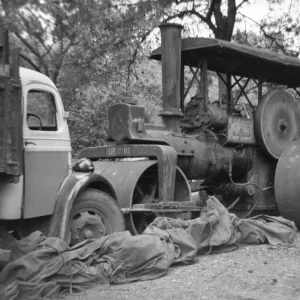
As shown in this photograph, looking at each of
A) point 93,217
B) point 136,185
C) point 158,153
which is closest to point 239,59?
point 158,153

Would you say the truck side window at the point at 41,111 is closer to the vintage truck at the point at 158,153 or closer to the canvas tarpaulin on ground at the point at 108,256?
the vintage truck at the point at 158,153

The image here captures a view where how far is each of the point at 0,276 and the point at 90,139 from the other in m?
10.2

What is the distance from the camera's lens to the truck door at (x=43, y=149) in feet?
17.0

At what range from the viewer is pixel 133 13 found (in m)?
11.5

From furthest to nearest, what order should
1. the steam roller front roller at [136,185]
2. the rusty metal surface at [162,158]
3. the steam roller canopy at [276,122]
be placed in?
the steam roller canopy at [276,122]
the rusty metal surface at [162,158]
the steam roller front roller at [136,185]

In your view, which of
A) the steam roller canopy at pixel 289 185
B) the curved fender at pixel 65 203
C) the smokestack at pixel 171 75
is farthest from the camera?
the smokestack at pixel 171 75

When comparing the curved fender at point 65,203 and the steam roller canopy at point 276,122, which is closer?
the curved fender at point 65,203

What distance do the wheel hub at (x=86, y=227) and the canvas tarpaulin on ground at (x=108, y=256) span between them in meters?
0.42

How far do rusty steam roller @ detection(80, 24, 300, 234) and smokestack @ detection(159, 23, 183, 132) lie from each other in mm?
15

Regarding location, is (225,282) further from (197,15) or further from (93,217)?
(197,15)

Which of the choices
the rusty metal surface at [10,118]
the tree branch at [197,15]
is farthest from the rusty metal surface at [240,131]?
the tree branch at [197,15]

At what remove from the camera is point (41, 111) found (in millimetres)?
5730

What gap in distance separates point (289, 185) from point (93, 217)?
121 inches

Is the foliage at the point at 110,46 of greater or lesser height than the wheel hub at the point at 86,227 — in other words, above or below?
above
